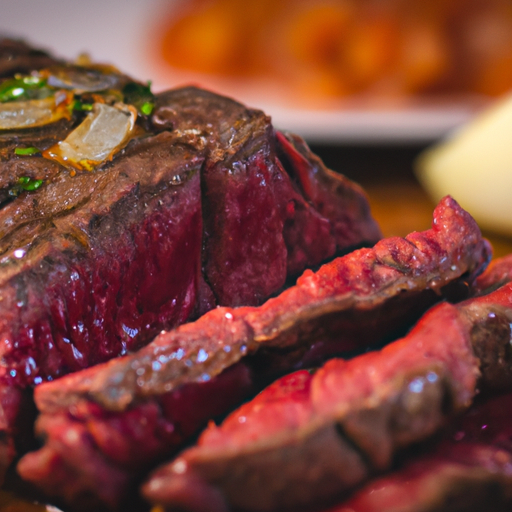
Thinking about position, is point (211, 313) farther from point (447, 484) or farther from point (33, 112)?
point (33, 112)

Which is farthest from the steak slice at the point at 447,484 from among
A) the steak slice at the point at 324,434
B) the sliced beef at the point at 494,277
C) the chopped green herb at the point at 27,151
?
the chopped green herb at the point at 27,151

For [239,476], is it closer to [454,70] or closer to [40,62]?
[40,62]

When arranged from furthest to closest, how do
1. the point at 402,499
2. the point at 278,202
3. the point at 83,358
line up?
the point at 278,202, the point at 83,358, the point at 402,499

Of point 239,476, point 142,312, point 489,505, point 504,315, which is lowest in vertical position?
point 489,505

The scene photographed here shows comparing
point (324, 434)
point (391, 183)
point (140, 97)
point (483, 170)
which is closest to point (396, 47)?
point (391, 183)

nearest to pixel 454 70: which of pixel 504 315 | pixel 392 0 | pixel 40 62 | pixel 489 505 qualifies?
pixel 392 0

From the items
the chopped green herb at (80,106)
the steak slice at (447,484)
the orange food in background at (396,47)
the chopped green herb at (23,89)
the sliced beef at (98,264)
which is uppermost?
the orange food in background at (396,47)

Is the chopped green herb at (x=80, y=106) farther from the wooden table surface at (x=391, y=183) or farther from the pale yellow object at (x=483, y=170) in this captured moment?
the pale yellow object at (x=483, y=170)

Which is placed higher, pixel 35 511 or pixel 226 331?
pixel 226 331
